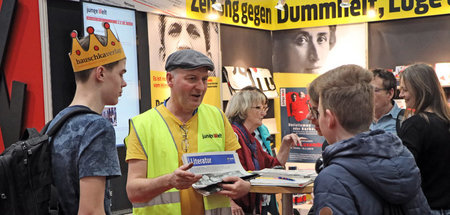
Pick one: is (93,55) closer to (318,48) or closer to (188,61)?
(188,61)

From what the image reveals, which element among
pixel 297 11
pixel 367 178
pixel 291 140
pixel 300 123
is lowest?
pixel 300 123

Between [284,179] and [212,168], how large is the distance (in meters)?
0.46

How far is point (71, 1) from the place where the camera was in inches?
179

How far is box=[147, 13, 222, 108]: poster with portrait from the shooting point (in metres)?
5.24

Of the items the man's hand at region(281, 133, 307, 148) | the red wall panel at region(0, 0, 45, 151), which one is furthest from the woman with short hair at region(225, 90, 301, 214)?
the red wall panel at region(0, 0, 45, 151)

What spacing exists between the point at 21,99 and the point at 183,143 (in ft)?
8.61

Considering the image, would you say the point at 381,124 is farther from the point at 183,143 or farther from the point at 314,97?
the point at 314,97

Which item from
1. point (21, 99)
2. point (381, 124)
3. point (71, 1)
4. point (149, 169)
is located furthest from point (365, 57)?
point (149, 169)

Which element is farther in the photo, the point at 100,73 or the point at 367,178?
the point at 100,73

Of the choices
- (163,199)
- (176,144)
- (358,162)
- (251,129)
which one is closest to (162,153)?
(176,144)

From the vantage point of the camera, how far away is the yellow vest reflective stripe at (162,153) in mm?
2182

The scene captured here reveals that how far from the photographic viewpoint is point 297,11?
7.06 metres

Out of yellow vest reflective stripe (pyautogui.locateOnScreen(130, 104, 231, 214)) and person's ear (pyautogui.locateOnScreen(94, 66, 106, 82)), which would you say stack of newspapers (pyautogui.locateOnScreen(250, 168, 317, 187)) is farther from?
person's ear (pyautogui.locateOnScreen(94, 66, 106, 82))

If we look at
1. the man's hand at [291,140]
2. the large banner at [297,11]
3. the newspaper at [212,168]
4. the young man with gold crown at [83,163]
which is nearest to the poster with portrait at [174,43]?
the large banner at [297,11]
